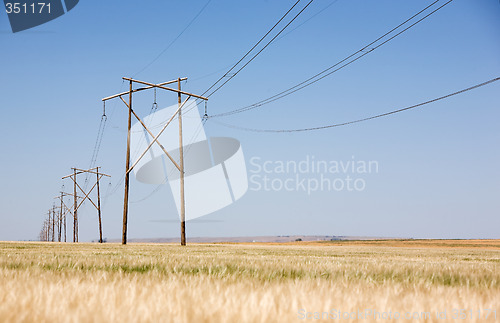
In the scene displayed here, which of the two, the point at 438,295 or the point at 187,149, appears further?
the point at 187,149

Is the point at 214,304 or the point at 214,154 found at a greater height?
the point at 214,154

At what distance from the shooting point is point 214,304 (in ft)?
7.50

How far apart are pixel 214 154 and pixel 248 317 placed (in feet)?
131

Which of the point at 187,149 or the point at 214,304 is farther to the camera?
the point at 187,149

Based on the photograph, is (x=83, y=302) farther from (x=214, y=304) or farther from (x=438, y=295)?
(x=438, y=295)

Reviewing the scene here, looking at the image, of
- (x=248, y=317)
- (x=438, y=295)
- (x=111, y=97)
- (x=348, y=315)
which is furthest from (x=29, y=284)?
(x=111, y=97)

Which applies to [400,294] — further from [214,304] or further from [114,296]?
[114,296]

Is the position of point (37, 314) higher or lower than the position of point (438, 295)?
higher

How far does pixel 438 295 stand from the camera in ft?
9.76

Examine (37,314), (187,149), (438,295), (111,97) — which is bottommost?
(438,295)

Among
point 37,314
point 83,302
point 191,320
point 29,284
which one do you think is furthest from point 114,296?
point 29,284

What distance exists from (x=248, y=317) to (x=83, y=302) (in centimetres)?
101

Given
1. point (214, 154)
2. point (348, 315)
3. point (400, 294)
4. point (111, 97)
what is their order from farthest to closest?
point (214, 154) < point (111, 97) < point (400, 294) < point (348, 315)

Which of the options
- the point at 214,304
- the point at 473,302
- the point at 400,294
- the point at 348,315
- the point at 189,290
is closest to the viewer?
the point at 348,315
